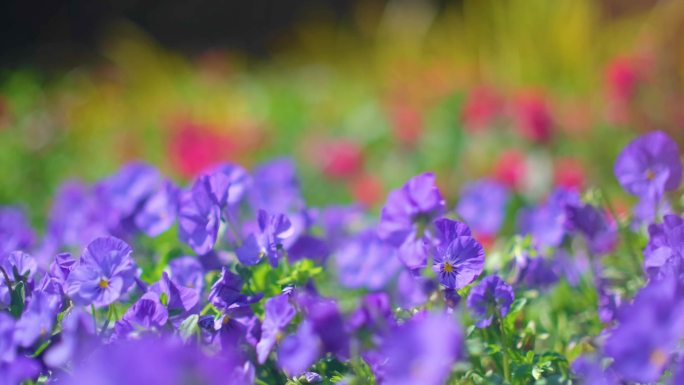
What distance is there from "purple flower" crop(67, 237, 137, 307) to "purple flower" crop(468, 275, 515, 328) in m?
0.38

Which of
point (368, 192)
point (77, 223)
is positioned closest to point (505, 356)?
point (77, 223)

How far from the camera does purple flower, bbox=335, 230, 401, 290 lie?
118cm

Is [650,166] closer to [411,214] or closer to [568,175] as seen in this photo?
[411,214]

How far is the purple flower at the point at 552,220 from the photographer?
1.10 m

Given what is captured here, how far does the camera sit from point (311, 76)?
4172mm

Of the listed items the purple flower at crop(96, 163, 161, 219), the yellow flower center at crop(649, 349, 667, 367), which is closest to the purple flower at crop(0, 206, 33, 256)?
the purple flower at crop(96, 163, 161, 219)

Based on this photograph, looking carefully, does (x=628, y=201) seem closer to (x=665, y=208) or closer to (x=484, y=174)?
(x=484, y=174)

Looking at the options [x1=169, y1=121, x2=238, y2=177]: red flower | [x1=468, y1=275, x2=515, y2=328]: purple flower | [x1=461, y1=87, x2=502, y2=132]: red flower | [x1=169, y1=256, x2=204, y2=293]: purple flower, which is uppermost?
[x1=468, y1=275, x2=515, y2=328]: purple flower

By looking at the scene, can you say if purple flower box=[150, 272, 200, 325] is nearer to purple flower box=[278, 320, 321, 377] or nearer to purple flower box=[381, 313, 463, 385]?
purple flower box=[278, 320, 321, 377]

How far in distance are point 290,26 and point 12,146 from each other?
360cm

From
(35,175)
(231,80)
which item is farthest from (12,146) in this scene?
(231,80)

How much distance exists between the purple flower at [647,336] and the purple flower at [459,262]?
208mm

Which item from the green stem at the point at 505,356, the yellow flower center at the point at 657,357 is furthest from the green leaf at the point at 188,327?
the yellow flower center at the point at 657,357

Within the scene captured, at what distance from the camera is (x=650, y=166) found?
39.1 inches
